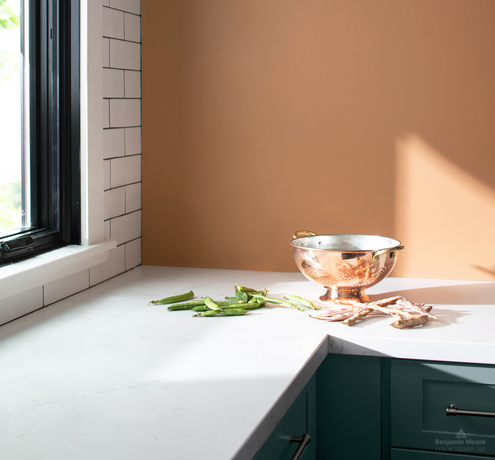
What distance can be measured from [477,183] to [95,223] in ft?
4.08

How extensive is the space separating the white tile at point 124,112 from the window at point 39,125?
0.21 metres

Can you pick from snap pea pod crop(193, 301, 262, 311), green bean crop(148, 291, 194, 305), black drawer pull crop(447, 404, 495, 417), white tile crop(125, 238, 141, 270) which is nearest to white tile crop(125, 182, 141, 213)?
white tile crop(125, 238, 141, 270)

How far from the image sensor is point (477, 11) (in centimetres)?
187

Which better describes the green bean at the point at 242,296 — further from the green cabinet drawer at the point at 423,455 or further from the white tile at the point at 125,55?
the white tile at the point at 125,55

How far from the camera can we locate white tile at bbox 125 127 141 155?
2064 mm

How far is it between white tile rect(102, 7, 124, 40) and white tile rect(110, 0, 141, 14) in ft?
0.06

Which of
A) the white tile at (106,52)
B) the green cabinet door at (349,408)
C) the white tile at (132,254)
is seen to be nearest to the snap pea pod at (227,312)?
the green cabinet door at (349,408)

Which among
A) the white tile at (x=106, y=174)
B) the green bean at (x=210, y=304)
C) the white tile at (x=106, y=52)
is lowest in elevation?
the green bean at (x=210, y=304)

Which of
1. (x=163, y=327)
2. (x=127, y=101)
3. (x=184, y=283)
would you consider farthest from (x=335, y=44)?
(x=163, y=327)

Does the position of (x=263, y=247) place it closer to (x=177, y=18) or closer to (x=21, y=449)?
(x=177, y=18)

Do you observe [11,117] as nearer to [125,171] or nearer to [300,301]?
[125,171]

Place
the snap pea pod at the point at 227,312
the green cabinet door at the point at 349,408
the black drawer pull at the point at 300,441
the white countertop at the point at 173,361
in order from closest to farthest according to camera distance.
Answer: the white countertop at the point at 173,361 < the black drawer pull at the point at 300,441 < the green cabinet door at the point at 349,408 < the snap pea pod at the point at 227,312

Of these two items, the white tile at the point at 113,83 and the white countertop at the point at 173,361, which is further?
the white tile at the point at 113,83

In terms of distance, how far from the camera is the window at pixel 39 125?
1.58 meters
